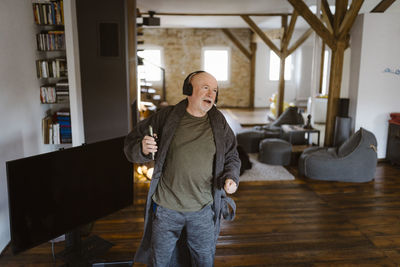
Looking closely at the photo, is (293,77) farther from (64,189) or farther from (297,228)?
(64,189)

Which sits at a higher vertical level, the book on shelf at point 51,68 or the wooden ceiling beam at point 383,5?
the wooden ceiling beam at point 383,5

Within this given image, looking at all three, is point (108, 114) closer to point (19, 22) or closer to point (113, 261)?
point (19, 22)

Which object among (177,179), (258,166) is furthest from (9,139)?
(258,166)

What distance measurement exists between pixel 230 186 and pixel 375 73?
5.00 m

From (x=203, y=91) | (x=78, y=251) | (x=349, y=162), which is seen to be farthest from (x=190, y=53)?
(x=203, y=91)

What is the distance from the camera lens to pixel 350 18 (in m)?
5.54

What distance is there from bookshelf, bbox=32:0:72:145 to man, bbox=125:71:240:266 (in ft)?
6.13

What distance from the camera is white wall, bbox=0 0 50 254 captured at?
2900mm

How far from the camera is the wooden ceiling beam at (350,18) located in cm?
533

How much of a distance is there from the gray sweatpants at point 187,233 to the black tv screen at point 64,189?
2.23 feet

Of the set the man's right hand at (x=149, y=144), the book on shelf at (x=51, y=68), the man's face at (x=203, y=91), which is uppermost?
the book on shelf at (x=51, y=68)

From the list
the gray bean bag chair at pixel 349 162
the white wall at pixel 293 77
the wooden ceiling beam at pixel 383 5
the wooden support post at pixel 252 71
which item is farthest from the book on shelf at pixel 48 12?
the white wall at pixel 293 77

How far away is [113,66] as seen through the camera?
4.82 metres

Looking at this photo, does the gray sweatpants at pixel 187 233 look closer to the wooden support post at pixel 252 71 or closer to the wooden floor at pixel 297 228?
the wooden floor at pixel 297 228
